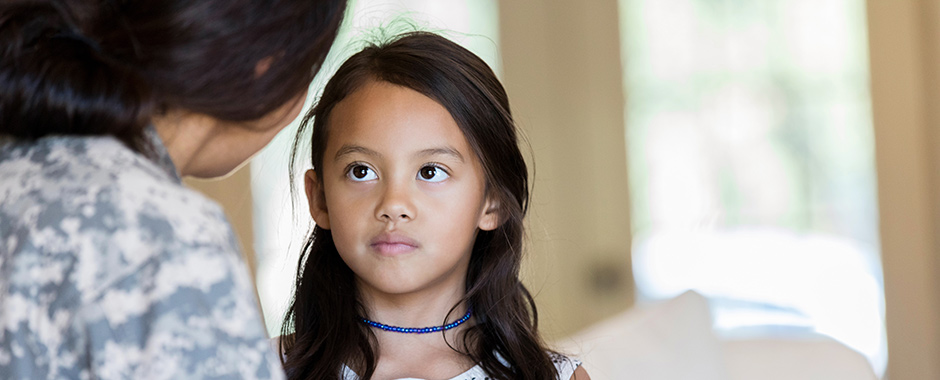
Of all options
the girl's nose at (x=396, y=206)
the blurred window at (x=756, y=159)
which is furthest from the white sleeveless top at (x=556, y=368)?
the blurred window at (x=756, y=159)

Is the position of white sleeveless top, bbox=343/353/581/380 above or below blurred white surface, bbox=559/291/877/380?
above

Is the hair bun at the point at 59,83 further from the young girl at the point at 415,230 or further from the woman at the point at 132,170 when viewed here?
the young girl at the point at 415,230

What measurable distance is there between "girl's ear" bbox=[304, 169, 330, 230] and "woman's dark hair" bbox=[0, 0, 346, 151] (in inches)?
27.8

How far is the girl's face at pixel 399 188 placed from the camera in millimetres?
1261

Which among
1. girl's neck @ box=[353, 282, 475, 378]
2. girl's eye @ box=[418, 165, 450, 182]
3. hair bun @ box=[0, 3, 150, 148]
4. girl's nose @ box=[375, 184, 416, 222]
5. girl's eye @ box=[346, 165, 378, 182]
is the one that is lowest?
girl's neck @ box=[353, 282, 475, 378]

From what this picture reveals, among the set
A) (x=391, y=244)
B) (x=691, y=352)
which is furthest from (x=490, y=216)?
(x=691, y=352)

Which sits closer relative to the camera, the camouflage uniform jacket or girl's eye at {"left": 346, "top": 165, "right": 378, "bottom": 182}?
the camouflage uniform jacket

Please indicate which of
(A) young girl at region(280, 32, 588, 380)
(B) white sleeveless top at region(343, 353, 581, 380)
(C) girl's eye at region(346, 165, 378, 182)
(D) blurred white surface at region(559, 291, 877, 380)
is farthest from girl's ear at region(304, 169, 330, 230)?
(D) blurred white surface at region(559, 291, 877, 380)

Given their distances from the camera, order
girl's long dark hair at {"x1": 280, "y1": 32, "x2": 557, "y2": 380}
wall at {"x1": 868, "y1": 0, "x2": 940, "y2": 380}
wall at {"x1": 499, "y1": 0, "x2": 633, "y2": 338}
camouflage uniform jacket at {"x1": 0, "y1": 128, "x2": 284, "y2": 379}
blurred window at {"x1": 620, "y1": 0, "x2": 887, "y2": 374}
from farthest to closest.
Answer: wall at {"x1": 499, "y1": 0, "x2": 633, "y2": 338} < blurred window at {"x1": 620, "y1": 0, "x2": 887, "y2": 374} < wall at {"x1": 868, "y1": 0, "x2": 940, "y2": 380} < girl's long dark hair at {"x1": 280, "y1": 32, "x2": 557, "y2": 380} < camouflage uniform jacket at {"x1": 0, "y1": 128, "x2": 284, "y2": 379}

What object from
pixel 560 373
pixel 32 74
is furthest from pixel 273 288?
pixel 32 74

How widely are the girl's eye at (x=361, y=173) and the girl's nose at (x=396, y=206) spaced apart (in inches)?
1.7

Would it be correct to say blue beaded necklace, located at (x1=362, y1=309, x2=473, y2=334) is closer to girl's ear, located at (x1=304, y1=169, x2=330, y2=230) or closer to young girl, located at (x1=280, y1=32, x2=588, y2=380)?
young girl, located at (x1=280, y1=32, x2=588, y2=380)

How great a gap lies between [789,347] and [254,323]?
148cm

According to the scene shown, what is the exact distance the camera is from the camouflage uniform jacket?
57 centimetres
